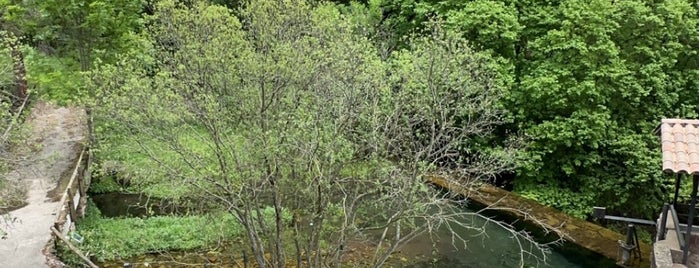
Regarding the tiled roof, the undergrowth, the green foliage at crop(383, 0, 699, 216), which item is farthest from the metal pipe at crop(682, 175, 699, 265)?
the undergrowth

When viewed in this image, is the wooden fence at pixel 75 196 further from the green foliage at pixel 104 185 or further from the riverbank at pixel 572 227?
the riverbank at pixel 572 227

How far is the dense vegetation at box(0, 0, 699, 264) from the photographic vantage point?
10195 millimetres

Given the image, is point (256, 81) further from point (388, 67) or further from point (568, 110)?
point (568, 110)

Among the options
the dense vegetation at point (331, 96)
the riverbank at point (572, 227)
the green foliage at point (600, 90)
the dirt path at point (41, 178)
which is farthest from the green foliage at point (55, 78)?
the green foliage at point (600, 90)

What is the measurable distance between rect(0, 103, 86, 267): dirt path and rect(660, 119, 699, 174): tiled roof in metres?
11.4

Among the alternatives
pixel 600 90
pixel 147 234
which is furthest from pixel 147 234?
pixel 600 90

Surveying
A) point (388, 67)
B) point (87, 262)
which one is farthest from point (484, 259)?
point (87, 262)

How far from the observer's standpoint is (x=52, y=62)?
17203 mm

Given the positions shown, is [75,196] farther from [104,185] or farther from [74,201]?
[104,185]

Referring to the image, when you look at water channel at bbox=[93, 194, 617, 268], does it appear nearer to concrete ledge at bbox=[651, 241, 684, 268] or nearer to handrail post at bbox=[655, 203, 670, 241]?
handrail post at bbox=[655, 203, 670, 241]

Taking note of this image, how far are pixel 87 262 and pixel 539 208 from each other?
1145cm

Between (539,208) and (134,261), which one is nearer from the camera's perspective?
(134,261)

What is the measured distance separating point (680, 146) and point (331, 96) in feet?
19.1

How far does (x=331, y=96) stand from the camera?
→ 10211 millimetres
